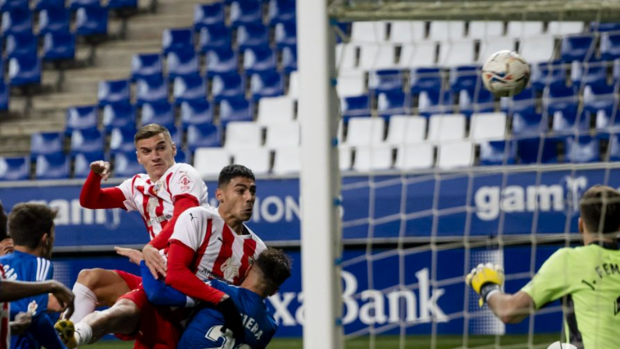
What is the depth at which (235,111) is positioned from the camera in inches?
527

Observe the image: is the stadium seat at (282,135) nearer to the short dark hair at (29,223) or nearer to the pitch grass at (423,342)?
the pitch grass at (423,342)

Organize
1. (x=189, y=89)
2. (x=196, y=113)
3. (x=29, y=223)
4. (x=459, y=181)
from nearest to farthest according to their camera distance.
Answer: (x=29, y=223), (x=459, y=181), (x=196, y=113), (x=189, y=89)

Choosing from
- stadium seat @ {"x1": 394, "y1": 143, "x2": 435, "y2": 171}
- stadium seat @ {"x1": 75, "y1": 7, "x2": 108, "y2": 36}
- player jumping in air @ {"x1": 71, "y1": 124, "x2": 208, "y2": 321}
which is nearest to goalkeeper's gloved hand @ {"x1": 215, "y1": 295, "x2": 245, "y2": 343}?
player jumping in air @ {"x1": 71, "y1": 124, "x2": 208, "y2": 321}

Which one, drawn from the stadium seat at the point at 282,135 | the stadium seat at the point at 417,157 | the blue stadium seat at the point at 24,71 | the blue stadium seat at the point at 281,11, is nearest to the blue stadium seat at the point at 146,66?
the blue stadium seat at the point at 24,71

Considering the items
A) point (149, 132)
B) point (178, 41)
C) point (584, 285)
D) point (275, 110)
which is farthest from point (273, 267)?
point (178, 41)

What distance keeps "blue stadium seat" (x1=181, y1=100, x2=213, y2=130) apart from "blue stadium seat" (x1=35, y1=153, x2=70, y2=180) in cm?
162

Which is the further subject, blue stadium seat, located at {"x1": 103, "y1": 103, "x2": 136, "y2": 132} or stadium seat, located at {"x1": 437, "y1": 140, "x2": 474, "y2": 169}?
blue stadium seat, located at {"x1": 103, "y1": 103, "x2": 136, "y2": 132}

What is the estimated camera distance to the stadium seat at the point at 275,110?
1309 centimetres

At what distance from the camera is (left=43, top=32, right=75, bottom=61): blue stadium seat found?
15250 millimetres

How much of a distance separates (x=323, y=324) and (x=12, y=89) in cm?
1246

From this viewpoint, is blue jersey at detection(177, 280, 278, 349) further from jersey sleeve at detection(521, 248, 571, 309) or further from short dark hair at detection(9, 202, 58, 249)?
jersey sleeve at detection(521, 248, 571, 309)

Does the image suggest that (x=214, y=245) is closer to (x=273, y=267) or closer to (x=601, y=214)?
(x=273, y=267)

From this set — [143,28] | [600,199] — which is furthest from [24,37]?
[600,199]

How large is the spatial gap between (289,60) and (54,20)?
13.9ft
